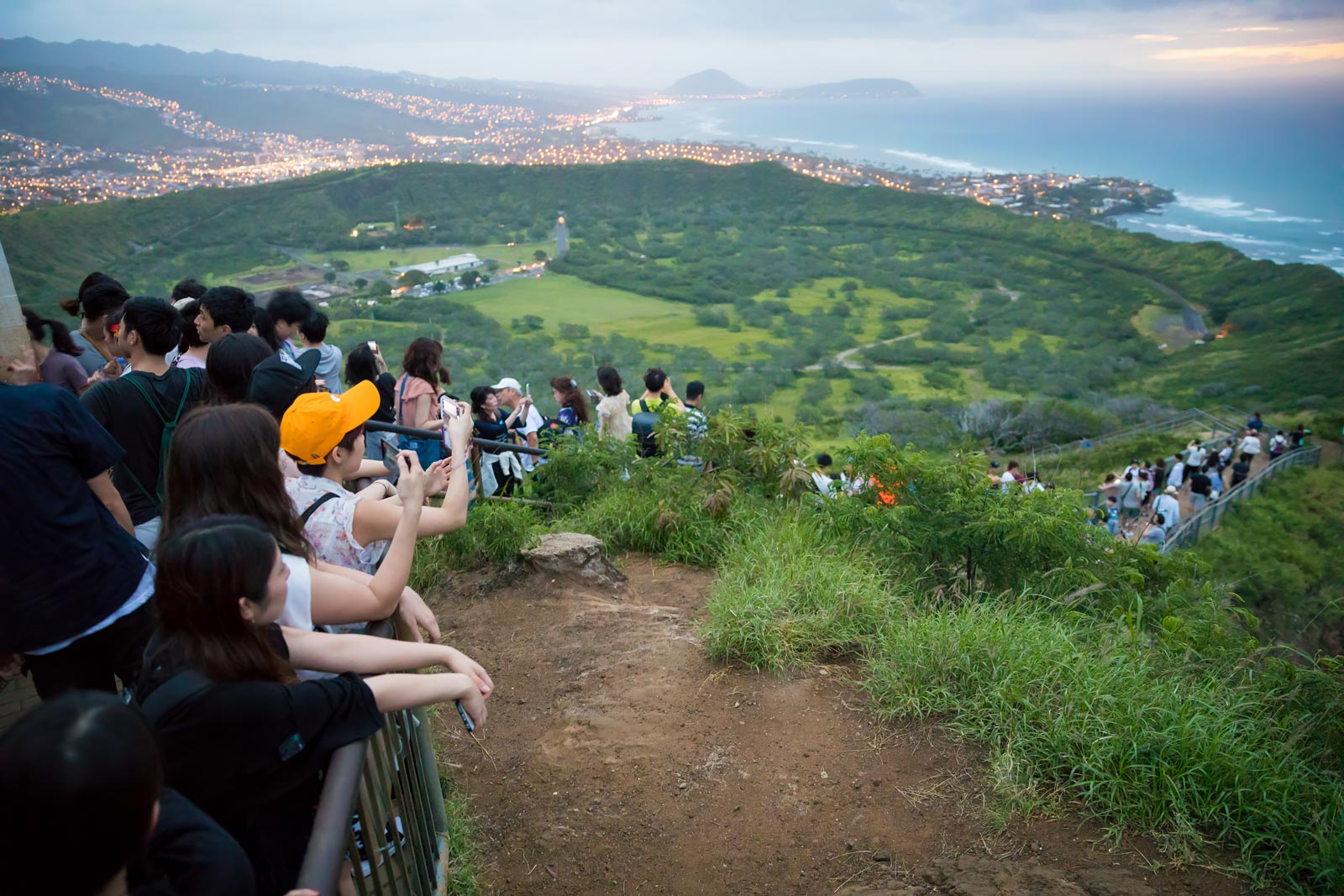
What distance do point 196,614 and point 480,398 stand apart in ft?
15.5

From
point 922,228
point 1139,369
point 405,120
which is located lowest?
point 1139,369

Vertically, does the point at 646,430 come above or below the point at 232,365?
below

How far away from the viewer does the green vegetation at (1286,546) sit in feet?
51.7

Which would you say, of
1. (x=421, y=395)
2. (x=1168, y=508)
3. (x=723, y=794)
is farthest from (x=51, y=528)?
(x=1168, y=508)

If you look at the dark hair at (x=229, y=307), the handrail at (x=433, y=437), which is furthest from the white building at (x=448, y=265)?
the dark hair at (x=229, y=307)

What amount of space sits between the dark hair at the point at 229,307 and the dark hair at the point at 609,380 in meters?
3.22

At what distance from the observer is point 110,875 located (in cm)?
125

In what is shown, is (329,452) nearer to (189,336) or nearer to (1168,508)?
(189,336)

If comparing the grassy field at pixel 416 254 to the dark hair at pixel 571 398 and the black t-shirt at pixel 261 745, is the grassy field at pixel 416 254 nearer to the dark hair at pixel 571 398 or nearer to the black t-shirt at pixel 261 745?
the dark hair at pixel 571 398

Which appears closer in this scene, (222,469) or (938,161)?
(222,469)

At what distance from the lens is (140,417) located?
344cm

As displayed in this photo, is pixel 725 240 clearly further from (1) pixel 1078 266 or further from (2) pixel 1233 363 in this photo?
(2) pixel 1233 363

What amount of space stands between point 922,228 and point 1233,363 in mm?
46847

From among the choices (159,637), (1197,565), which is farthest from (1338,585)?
(159,637)
